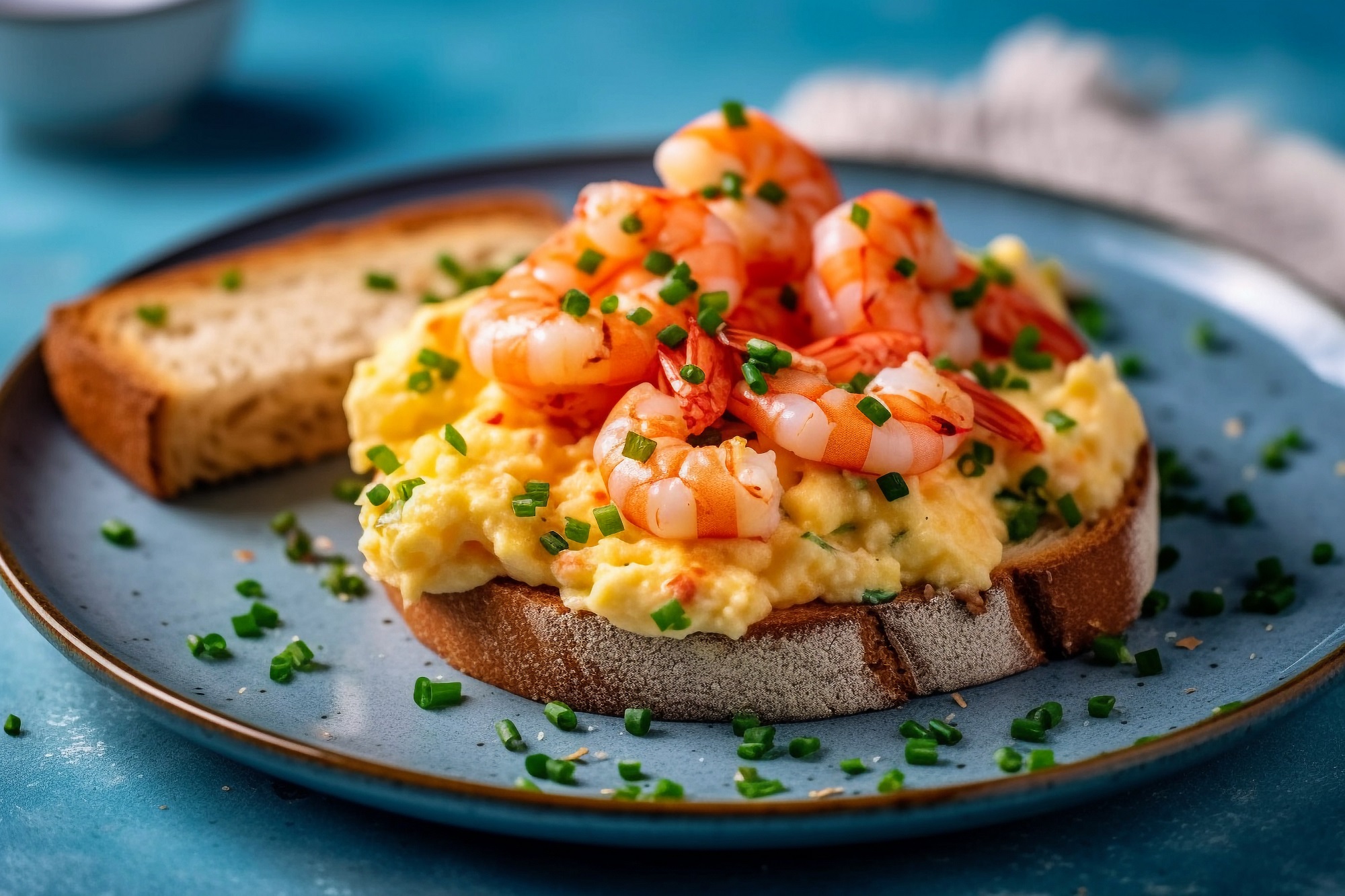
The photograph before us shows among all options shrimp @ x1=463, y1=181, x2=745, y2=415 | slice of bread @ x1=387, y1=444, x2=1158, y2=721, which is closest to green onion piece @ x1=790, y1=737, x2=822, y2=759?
slice of bread @ x1=387, y1=444, x2=1158, y2=721

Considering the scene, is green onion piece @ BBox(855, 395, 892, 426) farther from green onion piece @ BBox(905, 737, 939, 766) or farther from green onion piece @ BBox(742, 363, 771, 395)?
green onion piece @ BBox(905, 737, 939, 766)

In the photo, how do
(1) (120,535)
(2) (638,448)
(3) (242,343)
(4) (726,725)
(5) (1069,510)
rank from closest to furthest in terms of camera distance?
1. (2) (638,448)
2. (4) (726,725)
3. (5) (1069,510)
4. (1) (120,535)
5. (3) (242,343)

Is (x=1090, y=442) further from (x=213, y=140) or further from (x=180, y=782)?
(x=213, y=140)

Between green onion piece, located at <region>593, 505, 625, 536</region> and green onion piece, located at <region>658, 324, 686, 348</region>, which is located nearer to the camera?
green onion piece, located at <region>593, 505, 625, 536</region>

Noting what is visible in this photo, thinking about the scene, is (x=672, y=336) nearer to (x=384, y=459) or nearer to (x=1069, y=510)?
(x=384, y=459)

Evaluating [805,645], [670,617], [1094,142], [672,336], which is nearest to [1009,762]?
[805,645]

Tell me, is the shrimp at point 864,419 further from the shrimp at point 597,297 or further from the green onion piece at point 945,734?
the green onion piece at point 945,734

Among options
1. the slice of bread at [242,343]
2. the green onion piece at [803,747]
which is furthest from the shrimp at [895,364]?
the slice of bread at [242,343]
